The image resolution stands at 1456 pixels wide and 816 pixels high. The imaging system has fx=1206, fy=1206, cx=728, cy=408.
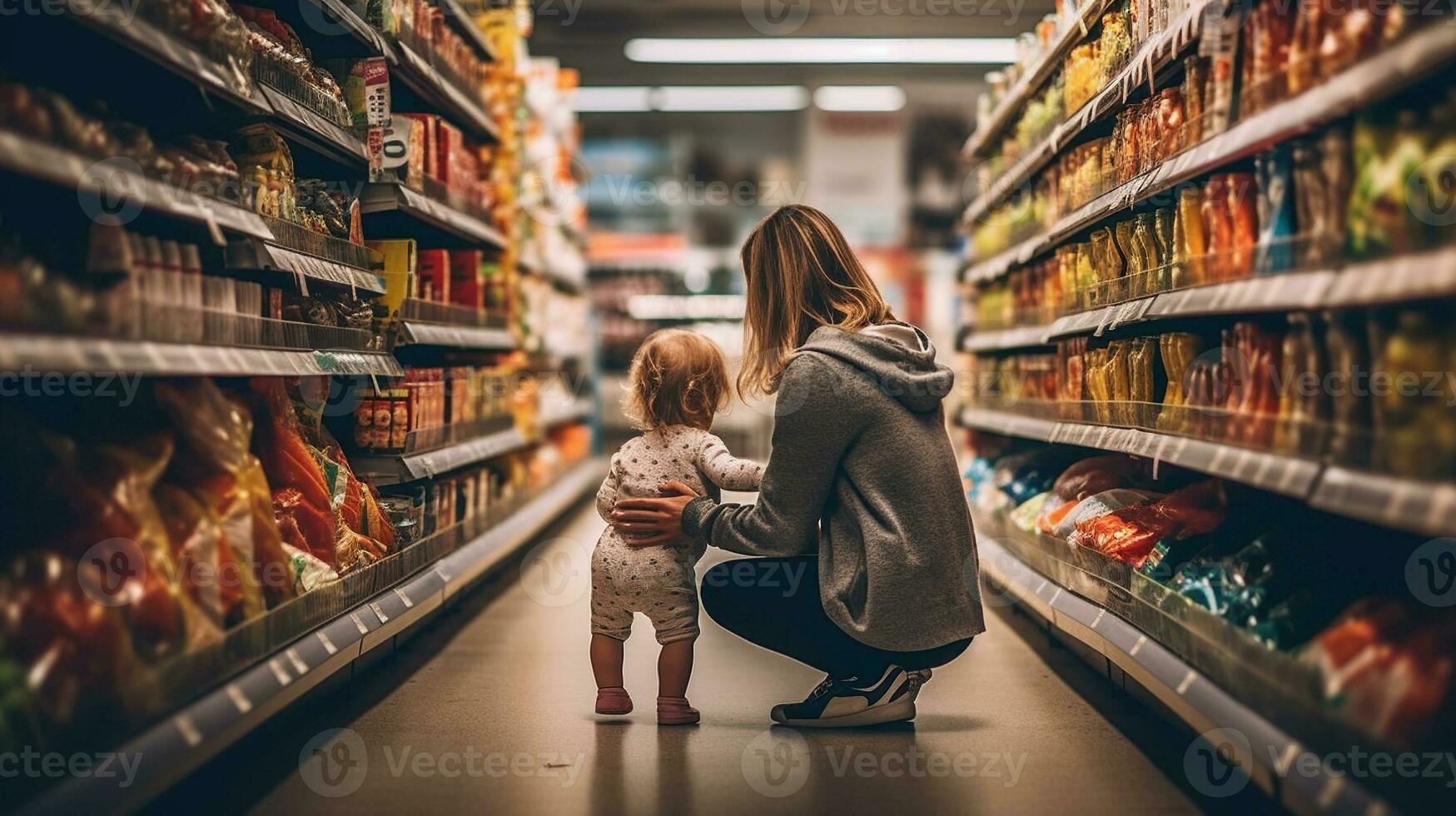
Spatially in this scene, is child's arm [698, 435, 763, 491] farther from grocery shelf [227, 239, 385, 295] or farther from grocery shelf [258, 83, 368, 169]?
grocery shelf [258, 83, 368, 169]

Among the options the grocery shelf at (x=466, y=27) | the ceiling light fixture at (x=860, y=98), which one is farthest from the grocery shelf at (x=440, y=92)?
the ceiling light fixture at (x=860, y=98)

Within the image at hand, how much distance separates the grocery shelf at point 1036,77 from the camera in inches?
152

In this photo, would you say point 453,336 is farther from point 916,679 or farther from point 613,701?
point 916,679

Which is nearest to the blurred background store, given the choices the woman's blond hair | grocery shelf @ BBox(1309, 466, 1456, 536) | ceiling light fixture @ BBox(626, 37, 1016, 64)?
grocery shelf @ BBox(1309, 466, 1456, 536)

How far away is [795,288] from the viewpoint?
283 cm

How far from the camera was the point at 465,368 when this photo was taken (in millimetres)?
4777

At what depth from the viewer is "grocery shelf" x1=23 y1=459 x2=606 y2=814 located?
5.74 feet

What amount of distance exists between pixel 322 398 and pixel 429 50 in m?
1.56

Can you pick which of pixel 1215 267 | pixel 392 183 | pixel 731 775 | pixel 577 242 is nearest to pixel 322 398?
pixel 392 183

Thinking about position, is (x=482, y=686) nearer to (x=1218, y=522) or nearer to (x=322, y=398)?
(x=322, y=398)

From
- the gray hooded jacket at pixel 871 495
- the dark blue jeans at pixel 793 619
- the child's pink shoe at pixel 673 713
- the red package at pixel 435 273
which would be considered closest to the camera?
the gray hooded jacket at pixel 871 495

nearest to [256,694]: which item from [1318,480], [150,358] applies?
[150,358]

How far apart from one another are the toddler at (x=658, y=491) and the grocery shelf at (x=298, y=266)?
0.86 m

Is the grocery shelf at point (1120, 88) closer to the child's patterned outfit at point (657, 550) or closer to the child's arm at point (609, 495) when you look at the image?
the child's patterned outfit at point (657, 550)
